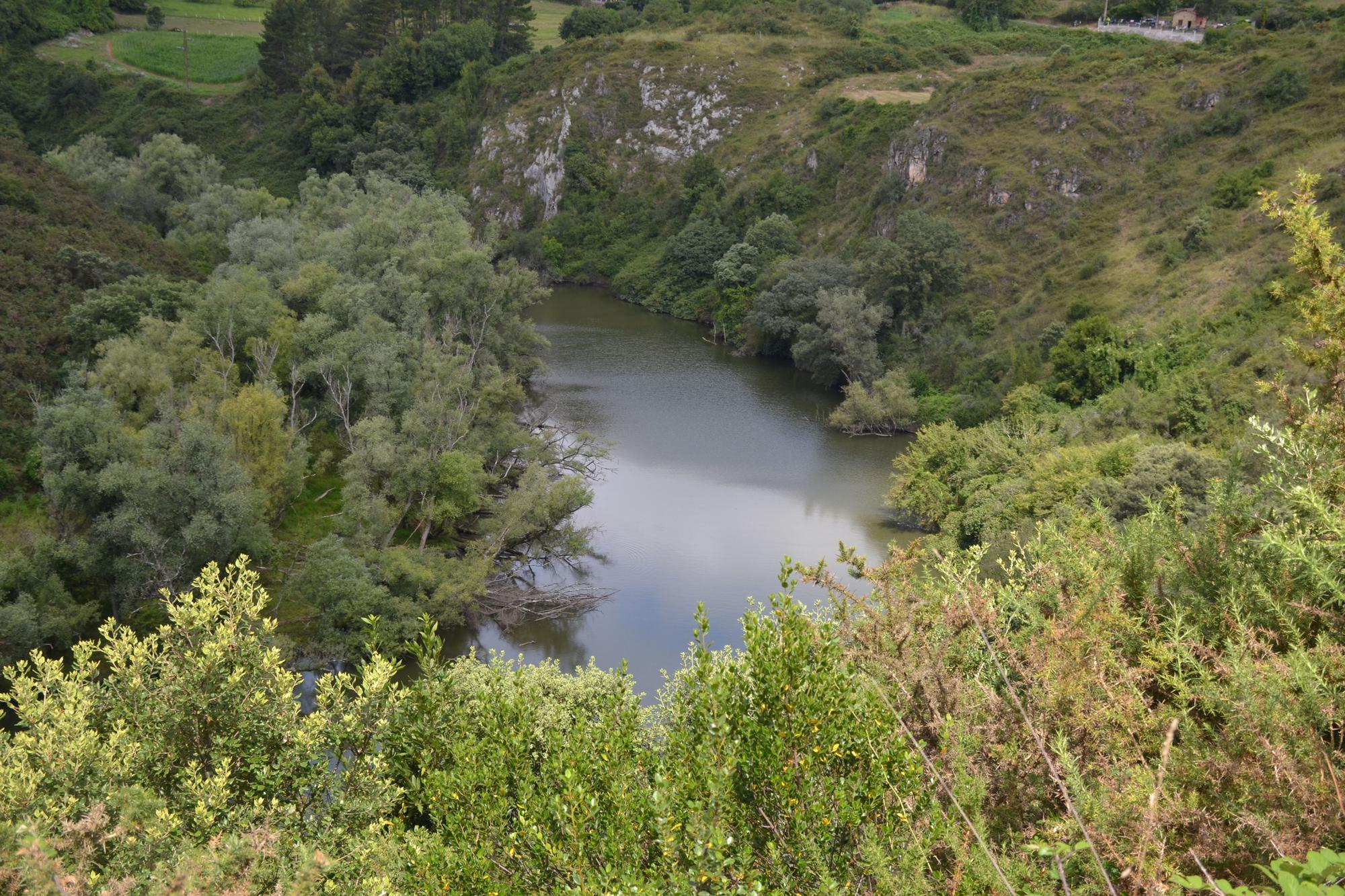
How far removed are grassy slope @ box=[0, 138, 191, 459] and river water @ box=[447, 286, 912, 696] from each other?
52.0 feet

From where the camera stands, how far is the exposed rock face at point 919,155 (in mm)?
52969

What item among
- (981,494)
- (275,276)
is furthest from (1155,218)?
(275,276)

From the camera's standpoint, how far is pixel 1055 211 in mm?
47594

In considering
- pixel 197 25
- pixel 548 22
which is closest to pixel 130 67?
pixel 197 25

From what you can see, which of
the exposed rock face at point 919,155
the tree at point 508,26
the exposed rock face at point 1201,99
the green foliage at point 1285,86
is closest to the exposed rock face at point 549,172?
the tree at point 508,26

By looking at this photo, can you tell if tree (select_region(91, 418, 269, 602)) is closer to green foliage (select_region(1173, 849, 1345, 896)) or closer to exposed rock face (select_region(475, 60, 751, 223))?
green foliage (select_region(1173, 849, 1345, 896))

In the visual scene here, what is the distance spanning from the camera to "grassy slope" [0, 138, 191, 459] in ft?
97.0

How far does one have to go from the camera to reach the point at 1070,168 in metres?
48.3

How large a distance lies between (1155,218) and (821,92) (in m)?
33.2

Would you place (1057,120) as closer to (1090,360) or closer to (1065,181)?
(1065,181)

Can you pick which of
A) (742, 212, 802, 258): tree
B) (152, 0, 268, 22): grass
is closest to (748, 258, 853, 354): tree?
(742, 212, 802, 258): tree

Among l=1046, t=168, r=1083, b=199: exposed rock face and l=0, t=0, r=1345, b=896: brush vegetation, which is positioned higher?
l=1046, t=168, r=1083, b=199: exposed rock face

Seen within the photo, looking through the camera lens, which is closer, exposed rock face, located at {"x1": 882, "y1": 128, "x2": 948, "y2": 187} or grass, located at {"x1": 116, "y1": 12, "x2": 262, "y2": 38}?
exposed rock face, located at {"x1": 882, "y1": 128, "x2": 948, "y2": 187}

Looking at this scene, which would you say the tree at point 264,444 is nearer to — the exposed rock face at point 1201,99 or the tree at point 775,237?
the tree at point 775,237
